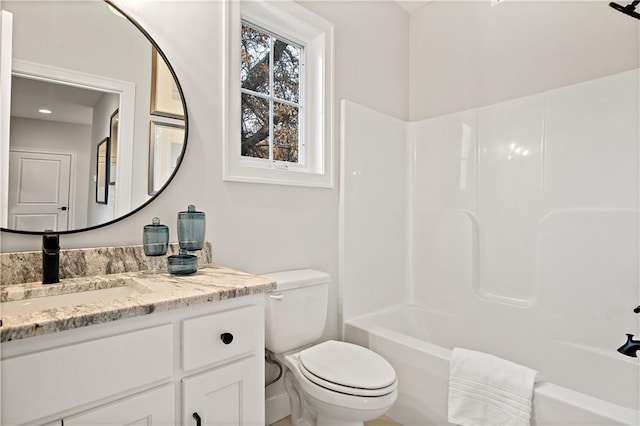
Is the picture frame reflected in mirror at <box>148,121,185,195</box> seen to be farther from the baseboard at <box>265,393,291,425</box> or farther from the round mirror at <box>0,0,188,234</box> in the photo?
the baseboard at <box>265,393,291,425</box>

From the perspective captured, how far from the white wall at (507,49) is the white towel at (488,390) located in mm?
1612

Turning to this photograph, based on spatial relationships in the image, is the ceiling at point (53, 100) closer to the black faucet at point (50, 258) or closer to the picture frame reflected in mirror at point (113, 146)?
the picture frame reflected in mirror at point (113, 146)

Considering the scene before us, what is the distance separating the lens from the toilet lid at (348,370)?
1358 mm

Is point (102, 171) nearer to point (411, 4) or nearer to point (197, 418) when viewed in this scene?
point (197, 418)

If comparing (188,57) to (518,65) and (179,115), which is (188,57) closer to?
(179,115)

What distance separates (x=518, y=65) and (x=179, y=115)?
2.03 meters

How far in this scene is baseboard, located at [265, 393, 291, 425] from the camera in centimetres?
180

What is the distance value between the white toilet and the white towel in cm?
31

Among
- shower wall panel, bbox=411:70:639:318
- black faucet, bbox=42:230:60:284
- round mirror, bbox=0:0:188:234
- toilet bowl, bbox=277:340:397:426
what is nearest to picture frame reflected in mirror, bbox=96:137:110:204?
round mirror, bbox=0:0:188:234

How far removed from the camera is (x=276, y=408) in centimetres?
183

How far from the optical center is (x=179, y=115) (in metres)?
1.49

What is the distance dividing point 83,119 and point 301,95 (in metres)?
1.23

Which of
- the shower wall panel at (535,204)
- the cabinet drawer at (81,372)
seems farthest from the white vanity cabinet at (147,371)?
the shower wall panel at (535,204)

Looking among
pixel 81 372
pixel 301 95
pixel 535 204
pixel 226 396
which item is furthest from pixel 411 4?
pixel 81 372
